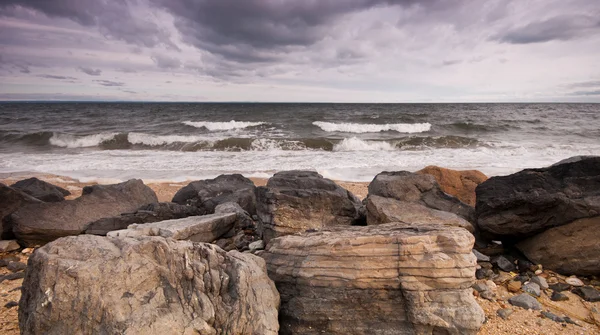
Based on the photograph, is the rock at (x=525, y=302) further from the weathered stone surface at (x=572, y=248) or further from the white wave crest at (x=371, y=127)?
the white wave crest at (x=371, y=127)

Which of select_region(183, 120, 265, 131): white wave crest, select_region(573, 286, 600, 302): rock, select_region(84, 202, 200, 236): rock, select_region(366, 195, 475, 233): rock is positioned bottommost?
select_region(183, 120, 265, 131): white wave crest

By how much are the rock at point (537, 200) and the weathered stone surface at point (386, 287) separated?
253 cm

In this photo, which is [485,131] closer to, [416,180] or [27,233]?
[416,180]

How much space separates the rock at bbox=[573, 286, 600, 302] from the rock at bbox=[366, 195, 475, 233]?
1.56 metres

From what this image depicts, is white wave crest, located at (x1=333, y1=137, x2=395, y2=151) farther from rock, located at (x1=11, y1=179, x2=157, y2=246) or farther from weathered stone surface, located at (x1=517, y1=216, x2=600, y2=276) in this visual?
weathered stone surface, located at (x1=517, y1=216, x2=600, y2=276)

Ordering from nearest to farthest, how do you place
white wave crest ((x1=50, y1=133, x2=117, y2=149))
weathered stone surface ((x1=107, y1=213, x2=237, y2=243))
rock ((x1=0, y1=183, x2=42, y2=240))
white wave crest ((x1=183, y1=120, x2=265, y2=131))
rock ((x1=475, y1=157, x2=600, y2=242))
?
weathered stone surface ((x1=107, y1=213, x2=237, y2=243)) < rock ((x1=475, y1=157, x2=600, y2=242)) < rock ((x1=0, y1=183, x2=42, y2=240)) < white wave crest ((x1=50, y1=133, x2=117, y2=149)) < white wave crest ((x1=183, y1=120, x2=265, y2=131))

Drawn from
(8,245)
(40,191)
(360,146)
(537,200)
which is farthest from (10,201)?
(360,146)

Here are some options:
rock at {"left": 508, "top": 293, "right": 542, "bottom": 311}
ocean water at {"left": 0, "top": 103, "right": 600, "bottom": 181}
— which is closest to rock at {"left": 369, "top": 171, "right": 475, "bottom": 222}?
rock at {"left": 508, "top": 293, "right": 542, "bottom": 311}

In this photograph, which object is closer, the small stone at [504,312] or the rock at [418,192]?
the small stone at [504,312]

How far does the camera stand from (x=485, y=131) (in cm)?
3319

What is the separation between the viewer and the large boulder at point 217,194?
7937mm

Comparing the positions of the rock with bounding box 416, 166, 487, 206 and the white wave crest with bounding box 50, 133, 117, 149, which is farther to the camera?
the white wave crest with bounding box 50, 133, 117, 149

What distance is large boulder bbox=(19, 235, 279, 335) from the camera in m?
3.10

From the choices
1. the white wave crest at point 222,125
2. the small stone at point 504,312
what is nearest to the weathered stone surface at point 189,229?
the small stone at point 504,312
